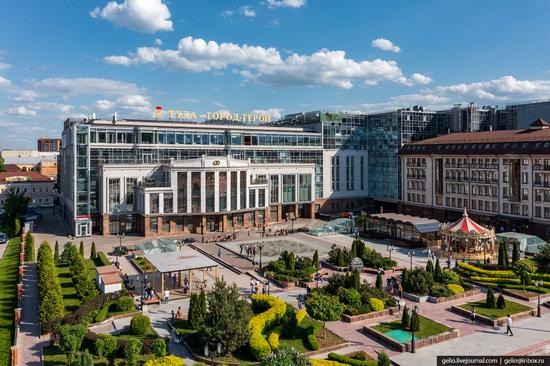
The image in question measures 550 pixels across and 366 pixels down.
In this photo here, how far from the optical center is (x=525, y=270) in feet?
153

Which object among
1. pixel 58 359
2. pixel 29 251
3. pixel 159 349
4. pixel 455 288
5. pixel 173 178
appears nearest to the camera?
pixel 159 349

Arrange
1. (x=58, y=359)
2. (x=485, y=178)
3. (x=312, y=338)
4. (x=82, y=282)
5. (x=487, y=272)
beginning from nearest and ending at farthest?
(x=58, y=359) < (x=312, y=338) < (x=82, y=282) < (x=487, y=272) < (x=485, y=178)

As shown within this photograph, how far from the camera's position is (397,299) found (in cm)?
4312

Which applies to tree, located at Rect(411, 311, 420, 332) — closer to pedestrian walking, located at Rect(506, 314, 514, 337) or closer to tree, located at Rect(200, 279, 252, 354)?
pedestrian walking, located at Rect(506, 314, 514, 337)

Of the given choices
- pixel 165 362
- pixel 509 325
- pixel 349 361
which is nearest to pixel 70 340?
pixel 165 362

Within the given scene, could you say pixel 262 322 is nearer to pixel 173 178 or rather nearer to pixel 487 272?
pixel 487 272

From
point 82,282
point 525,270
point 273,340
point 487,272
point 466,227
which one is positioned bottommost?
point 273,340

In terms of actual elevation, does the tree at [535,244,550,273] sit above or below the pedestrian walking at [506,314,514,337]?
above

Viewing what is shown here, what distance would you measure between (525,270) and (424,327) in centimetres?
1820

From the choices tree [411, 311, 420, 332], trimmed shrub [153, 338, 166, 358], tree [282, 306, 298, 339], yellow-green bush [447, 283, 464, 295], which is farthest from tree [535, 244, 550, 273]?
trimmed shrub [153, 338, 166, 358]

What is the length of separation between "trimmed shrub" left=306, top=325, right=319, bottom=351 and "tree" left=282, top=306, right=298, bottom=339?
1.10 metres

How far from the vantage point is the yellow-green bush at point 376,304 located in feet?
128

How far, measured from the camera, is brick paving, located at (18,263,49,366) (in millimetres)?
30719

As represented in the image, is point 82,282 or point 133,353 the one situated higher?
point 82,282
